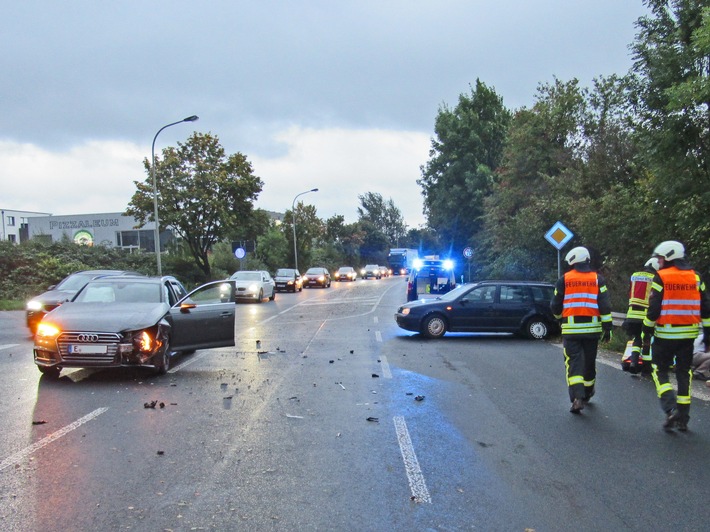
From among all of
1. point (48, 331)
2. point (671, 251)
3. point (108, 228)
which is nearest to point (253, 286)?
point (48, 331)

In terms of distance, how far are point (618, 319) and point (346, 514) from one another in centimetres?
1077

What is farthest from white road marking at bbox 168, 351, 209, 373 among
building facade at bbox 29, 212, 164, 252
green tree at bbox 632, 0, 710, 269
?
building facade at bbox 29, 212, 164, 252

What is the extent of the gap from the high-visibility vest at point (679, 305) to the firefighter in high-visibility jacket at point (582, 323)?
2.33 ft

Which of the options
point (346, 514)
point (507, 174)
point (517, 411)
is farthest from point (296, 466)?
point (507, 174)

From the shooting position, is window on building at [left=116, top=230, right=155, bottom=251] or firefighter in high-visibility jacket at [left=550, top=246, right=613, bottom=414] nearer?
firefighter in high-visibility jacket at [left=550, top=246, right=613, bottom=414]

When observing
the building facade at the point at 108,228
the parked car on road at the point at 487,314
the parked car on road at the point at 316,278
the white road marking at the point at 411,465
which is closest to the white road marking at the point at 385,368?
the white road marking at the point at 411,465

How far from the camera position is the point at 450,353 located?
11086mm

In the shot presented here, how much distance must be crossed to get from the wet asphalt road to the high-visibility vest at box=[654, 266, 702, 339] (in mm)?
1019

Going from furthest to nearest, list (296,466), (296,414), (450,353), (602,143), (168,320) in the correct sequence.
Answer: (602,143), (450,353), (168,320), (296,414), (296,466)

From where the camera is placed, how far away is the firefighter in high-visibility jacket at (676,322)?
5660 mm

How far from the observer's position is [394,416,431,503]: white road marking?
4.06m

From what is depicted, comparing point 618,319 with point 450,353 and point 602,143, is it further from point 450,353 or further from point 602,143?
point 602,143

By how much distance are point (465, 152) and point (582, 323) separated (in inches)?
1410

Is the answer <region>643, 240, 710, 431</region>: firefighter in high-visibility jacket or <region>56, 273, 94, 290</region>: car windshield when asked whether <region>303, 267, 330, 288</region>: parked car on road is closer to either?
<region>56, 273, 94, 290</region>: car windshield
